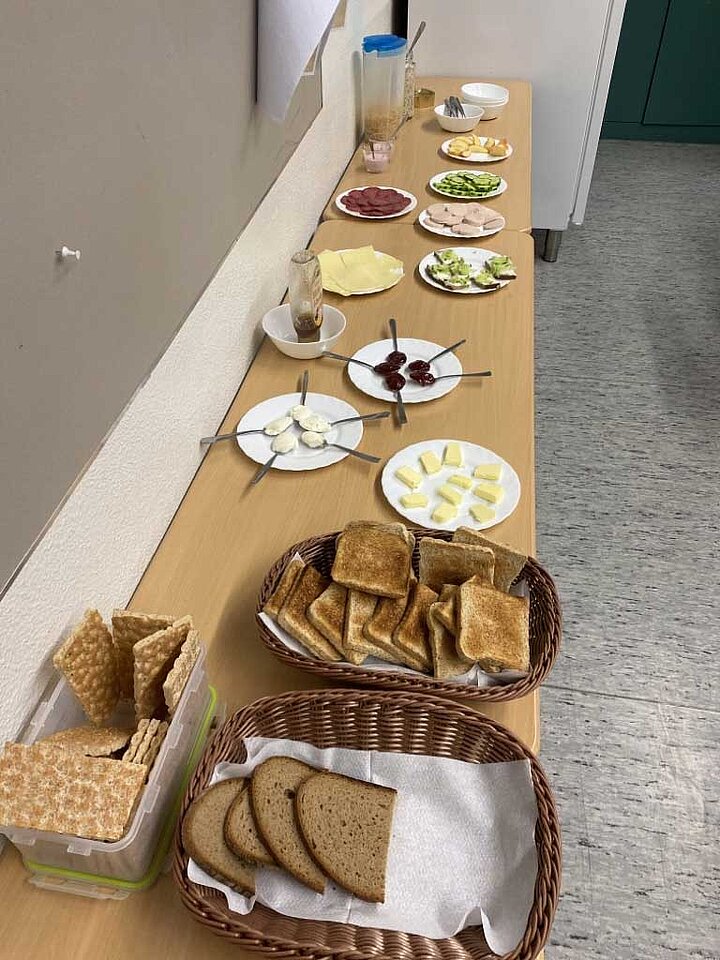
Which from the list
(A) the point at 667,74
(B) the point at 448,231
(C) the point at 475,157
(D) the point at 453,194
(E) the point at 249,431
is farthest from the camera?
(A) the point at 667,74

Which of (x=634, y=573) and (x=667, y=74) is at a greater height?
(x=667, y=74)

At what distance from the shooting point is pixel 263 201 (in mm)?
1249

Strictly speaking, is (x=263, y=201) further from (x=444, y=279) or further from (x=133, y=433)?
(x=133, y=433)

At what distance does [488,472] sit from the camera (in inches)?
41.0

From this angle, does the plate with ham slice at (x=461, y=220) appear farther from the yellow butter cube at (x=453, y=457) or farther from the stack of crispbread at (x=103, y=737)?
the stack of crispbread at (x=103, y=737)

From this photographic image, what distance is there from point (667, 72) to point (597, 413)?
2.34 meters

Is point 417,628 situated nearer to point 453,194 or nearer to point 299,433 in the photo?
point 299,433

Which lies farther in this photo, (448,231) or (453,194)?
(453,194)

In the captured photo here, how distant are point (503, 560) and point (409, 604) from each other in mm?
120

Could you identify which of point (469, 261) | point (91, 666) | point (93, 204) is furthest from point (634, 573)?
point (93, 204)

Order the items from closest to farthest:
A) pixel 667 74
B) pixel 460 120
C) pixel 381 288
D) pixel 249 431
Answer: pixel 249 431 → pixel 381 288 → pixel 460 120 → pixel 667 74

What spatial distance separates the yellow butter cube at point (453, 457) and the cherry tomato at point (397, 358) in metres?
0.23

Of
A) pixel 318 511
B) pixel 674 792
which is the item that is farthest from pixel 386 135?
pixel 674 792

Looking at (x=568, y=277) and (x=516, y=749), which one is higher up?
(x=516, y=749)
